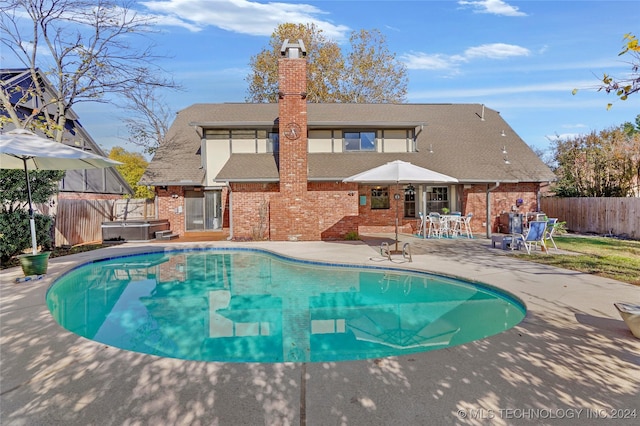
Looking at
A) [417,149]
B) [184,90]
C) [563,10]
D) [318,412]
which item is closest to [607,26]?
[563,10]

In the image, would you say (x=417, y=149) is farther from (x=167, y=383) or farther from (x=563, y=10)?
(x=167, y=383)

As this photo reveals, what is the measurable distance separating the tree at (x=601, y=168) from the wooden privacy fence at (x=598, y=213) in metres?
1.14

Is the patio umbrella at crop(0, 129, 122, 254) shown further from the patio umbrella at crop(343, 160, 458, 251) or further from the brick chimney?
the patio umbrella at crop(343, 160, 458, 251)

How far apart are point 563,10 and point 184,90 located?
14.8m

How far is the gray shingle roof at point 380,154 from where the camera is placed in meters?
14.8

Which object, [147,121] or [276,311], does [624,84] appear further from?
→ [147,121]

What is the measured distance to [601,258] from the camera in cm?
899

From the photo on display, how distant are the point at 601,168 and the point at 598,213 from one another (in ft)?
8.12

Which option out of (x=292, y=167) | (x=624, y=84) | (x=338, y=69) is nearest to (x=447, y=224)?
(x=292, y=167)

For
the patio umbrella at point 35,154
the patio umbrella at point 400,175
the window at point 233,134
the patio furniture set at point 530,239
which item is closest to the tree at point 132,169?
the window at point 233,134

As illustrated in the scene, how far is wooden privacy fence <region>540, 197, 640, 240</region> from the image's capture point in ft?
44.1

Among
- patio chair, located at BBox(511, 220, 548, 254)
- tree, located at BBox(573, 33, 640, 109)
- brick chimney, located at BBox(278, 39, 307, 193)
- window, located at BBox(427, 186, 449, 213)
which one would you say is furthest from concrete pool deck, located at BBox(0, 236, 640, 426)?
window, located at BBox(427, 186, 449, 213)

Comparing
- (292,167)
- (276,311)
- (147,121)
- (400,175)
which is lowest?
(276,311)

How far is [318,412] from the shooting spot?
254 centimetres
